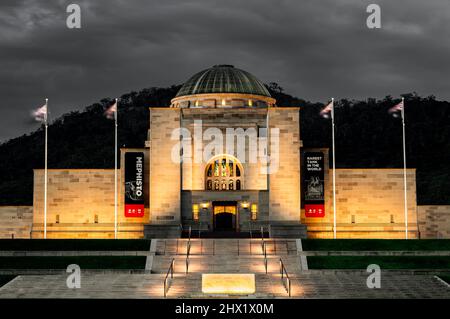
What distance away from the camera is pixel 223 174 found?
52.7m

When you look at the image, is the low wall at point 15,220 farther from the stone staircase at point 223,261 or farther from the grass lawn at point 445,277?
the grass lawn at point 445,277

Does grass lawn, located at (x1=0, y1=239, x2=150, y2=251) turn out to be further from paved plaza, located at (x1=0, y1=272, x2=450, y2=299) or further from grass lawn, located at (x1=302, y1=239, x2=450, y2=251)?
grass lawn, located at (x1=302, y1=239, x2=450, y2=251)

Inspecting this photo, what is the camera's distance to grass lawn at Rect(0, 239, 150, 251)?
41062 mm

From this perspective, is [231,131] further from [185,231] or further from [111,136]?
[111,136]

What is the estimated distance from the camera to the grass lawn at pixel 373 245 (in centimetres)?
4088

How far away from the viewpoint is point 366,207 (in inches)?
2030

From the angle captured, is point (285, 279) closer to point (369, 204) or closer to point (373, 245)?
point (373, 245)

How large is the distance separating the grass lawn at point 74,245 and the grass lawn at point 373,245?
9.98 m

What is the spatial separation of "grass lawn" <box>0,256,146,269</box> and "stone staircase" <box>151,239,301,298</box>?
1246mm

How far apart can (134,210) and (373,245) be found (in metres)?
18.0
